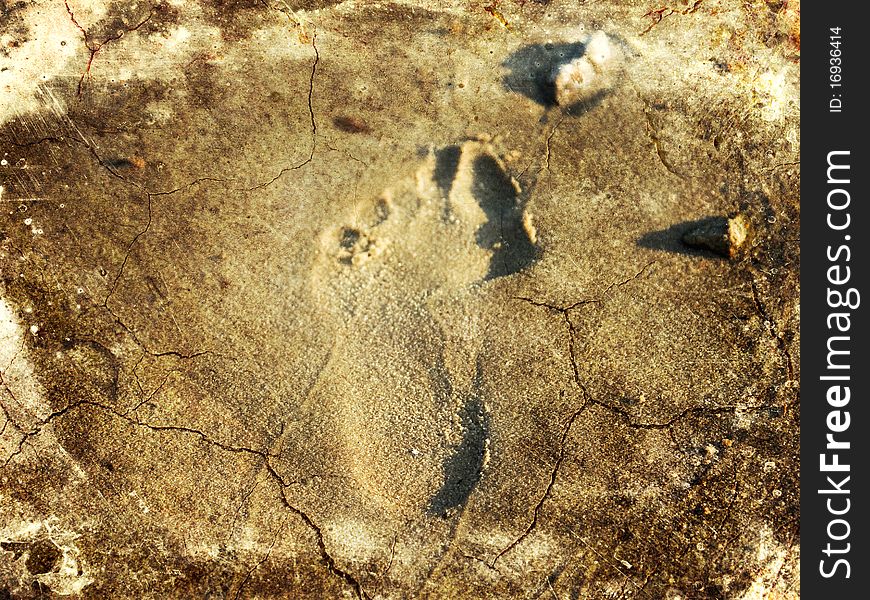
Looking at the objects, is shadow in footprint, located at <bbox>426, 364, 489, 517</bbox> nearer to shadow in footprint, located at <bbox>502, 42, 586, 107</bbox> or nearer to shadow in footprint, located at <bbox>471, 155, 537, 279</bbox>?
shadow in footprint, located at <bbox>471, 155, 537, 279</bbox>

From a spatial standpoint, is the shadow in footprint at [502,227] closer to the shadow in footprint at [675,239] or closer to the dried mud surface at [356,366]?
the dried mud surface at [356,366]

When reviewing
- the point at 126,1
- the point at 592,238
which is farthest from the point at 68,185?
the point at 592,238

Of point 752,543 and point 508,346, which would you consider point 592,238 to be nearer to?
point 508,346

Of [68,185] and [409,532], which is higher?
[68,185]

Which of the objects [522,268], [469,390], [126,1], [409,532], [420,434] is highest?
[126,1]
